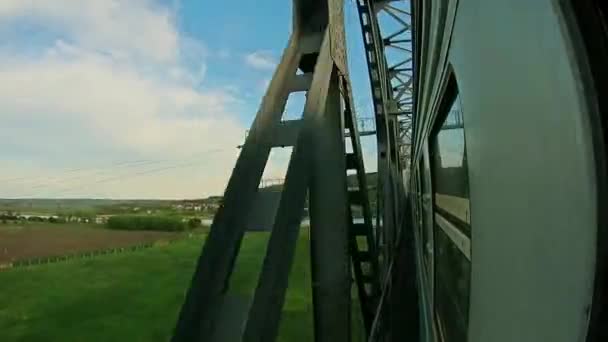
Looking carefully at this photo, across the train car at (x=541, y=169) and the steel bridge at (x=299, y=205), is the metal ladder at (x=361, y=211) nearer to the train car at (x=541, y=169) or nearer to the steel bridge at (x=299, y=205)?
the steel bridge at (x=299, y=205)

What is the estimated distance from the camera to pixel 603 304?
329 mm

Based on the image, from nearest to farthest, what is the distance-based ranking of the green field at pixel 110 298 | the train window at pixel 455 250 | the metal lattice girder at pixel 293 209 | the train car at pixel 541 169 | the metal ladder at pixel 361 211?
1. the train car at pixel 541 169
2. the train window at pixel 455 250
3. the metal lattice girder at pixel 293 209
4. the metal ladder at pixel 361 211
5. the green field at pixel 110 298

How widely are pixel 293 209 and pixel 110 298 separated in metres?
10.7

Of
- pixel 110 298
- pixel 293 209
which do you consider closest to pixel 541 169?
pixel 293 209

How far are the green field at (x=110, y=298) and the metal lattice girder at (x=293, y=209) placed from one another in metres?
3.08

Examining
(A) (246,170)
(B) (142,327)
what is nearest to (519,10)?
(A) (246,170)

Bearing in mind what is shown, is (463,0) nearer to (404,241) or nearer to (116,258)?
(404,241)

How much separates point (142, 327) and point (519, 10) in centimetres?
982

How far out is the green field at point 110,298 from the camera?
331 inches

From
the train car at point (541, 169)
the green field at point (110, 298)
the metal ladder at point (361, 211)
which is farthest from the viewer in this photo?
the green field at point (110, 298)

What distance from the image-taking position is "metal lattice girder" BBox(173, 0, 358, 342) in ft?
5.59

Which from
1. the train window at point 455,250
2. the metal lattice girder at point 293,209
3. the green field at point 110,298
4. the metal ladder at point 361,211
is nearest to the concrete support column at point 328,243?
the metal lattice girder at point 293,209

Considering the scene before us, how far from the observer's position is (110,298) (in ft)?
36.3

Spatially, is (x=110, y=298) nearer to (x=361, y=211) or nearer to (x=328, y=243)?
(x=361, y=211)
